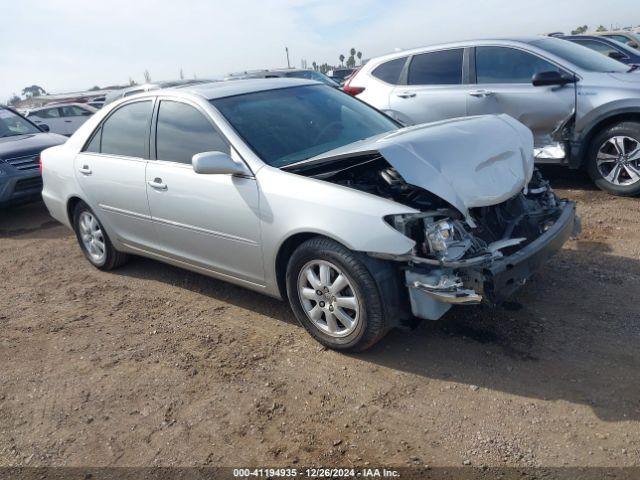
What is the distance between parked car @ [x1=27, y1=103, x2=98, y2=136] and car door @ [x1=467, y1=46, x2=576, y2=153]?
16019 mm

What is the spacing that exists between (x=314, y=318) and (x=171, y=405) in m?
1.02

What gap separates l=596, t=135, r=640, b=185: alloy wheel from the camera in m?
5.95

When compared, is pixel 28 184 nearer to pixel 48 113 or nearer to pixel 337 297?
pixel 337 297

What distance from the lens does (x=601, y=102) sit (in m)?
6.02

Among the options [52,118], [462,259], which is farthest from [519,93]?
[52,118]

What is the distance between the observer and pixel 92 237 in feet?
18.4

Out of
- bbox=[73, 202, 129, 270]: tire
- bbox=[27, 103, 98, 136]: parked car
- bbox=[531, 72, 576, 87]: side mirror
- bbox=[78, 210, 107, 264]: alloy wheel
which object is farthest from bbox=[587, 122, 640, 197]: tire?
bbox=[27, 103, 98, 136]: parked car

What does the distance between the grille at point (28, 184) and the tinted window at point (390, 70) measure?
16.3 feet

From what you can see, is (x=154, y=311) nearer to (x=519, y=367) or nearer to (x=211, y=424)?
(x=211, y=424)

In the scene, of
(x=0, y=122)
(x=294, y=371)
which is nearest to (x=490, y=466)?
(x=294, y=371)

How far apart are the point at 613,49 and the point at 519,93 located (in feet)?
13.7

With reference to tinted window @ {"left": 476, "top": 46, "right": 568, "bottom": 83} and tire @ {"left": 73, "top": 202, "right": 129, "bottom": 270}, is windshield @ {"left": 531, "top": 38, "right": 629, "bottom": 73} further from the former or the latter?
tire @ {"left": 73, "top": 202, "right": 129, "bottom": 270}

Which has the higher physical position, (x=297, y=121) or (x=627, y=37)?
(x=627, y=37)

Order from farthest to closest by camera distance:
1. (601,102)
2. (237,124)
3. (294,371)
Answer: (601,102) → (237,124) → (294,371)
